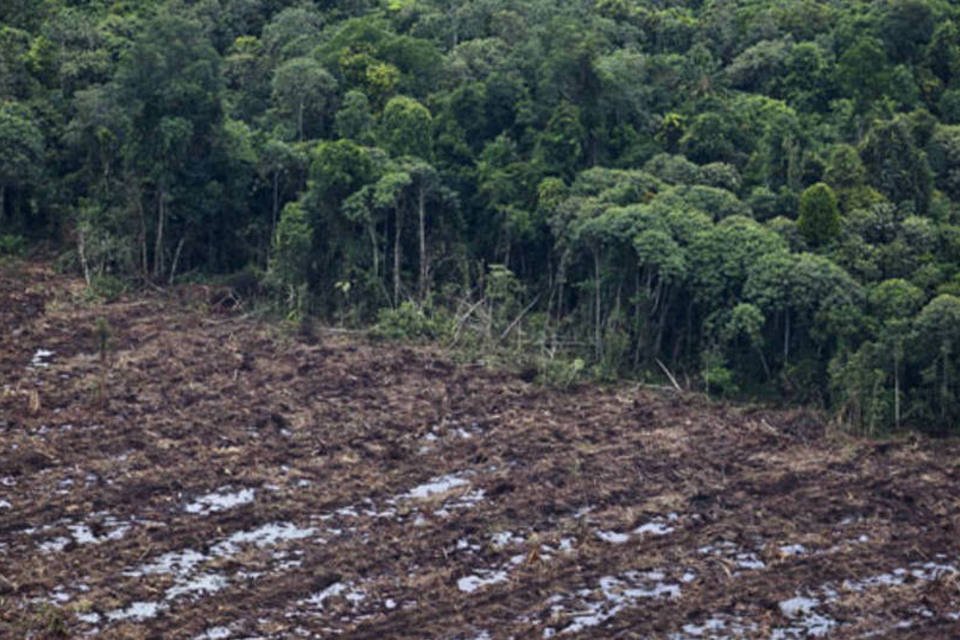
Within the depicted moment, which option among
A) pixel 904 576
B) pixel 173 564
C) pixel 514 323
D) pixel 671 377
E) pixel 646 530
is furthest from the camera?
pixel 514 323

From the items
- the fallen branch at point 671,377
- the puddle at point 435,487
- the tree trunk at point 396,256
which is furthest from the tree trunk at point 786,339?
the tree trunk at point 396,256

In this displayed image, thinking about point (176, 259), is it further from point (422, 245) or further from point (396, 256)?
point (422, 245)

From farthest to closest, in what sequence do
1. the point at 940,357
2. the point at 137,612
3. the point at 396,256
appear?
the point at 396,256
the point at 940,357
the point at 137,612

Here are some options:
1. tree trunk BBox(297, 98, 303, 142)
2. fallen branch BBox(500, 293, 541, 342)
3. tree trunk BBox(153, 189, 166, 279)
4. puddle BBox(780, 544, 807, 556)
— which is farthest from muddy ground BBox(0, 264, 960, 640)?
tree trunk BBox(297, 98, 303, 142)

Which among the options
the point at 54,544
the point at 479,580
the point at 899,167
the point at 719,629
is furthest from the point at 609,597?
the point at 899,167

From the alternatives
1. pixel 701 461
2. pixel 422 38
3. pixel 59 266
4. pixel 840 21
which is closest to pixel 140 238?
pixel 59 266

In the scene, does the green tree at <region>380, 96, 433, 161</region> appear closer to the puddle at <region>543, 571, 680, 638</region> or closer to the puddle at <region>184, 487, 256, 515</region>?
the puddle at <region>184, 487, 256, 515</region>
